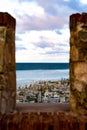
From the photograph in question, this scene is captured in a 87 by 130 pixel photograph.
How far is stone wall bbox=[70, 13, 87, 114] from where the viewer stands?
515 centimetres

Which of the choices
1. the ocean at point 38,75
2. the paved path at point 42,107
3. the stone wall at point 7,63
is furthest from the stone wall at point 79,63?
the ocean at point 38,75

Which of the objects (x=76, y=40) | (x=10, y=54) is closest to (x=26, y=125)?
(x=10, y=54)

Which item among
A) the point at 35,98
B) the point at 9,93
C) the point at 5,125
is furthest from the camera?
the point at 35,98

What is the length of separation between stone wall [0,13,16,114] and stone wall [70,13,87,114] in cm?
85

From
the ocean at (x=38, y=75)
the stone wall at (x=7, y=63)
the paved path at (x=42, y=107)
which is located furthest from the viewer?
the ocean at (x=38, y=75)

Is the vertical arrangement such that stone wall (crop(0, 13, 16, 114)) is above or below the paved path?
above

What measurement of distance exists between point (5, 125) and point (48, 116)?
2.04 ft

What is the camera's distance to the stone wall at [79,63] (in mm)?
5152

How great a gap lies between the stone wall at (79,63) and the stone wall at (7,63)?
853mm

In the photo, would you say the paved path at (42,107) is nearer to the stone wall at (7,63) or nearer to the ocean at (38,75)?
the stone wall at (7,63)

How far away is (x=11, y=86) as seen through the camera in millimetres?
5270

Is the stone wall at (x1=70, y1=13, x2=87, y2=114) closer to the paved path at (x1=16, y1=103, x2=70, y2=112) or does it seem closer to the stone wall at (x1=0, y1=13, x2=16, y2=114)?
the paved path at (x1=16, y1=103, x2=70, y2=112)

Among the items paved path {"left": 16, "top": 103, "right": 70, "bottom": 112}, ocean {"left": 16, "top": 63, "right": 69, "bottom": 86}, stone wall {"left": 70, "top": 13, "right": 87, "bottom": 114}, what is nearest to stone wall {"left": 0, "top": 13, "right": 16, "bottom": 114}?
paved path {"left": 16, "top": 103, "right": 70, "bottom": 112}

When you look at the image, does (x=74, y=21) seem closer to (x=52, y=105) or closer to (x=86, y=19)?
(x=86, y=19)
